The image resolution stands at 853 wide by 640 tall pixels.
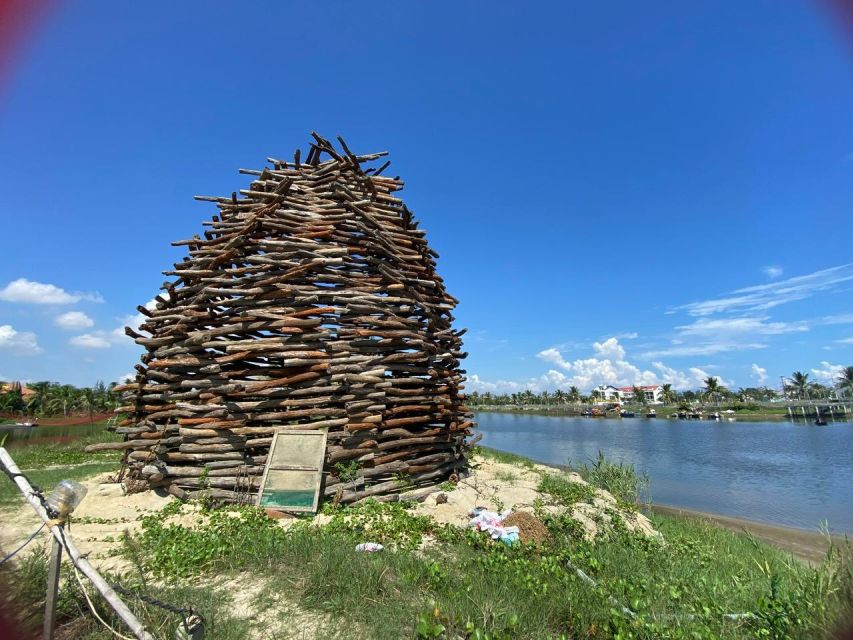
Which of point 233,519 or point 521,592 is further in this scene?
point 233,519

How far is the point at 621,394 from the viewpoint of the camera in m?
155

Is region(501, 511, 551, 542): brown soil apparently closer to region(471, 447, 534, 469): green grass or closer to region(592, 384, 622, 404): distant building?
region(471, 447, 534, 469): green grass

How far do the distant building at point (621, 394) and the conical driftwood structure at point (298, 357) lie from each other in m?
149

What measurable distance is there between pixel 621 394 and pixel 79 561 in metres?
172

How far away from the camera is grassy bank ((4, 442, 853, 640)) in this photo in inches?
125

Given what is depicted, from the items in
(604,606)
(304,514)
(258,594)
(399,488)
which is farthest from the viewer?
(399,488)

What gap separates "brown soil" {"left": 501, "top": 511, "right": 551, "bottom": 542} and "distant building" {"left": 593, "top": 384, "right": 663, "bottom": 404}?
150m

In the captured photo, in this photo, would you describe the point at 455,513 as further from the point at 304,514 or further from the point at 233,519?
the point at 233,519

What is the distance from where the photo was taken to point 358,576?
401 centimetres

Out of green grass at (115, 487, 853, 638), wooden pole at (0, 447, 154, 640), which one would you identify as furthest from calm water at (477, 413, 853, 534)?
wooden pole at (0, 447, 154, 640)

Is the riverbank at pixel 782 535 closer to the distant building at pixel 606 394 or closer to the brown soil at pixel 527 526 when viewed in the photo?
the brown soil at pixel 527 526

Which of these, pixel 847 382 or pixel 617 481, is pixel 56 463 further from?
pixel 847 382

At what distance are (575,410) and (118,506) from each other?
4799 inches

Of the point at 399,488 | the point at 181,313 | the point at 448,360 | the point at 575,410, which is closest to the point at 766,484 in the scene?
the point at 448,360
